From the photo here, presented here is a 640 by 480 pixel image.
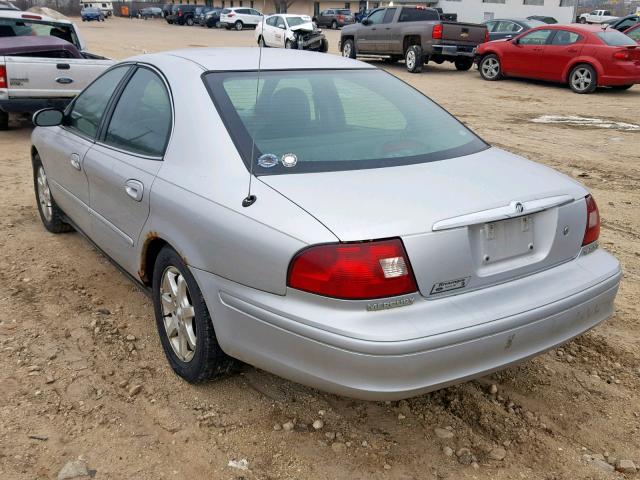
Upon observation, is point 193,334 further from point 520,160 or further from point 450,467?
point 520,160

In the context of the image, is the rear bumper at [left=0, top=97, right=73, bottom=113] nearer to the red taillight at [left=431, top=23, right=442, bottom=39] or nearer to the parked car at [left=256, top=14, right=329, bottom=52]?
the red taillight at [left=431, top=23, right=442, bottom=39]

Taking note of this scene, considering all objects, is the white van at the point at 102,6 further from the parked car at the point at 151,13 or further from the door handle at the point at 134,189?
the door handle at the point at 134,189

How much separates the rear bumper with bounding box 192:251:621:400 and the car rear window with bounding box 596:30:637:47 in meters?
12.9

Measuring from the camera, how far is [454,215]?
95.1 inches

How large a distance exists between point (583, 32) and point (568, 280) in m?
13.2

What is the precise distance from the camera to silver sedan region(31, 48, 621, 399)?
7.57ft

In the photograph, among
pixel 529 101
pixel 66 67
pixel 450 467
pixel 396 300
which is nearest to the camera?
pixel 396 300

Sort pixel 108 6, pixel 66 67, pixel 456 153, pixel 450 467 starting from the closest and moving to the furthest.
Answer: pixel 450 467
pixel 456 153
pixel 66 67
pixel 108 6

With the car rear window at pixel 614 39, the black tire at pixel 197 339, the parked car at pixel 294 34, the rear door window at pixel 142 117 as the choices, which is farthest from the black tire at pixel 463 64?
the black tire at pixel 197 339

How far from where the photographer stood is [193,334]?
9.96 ft

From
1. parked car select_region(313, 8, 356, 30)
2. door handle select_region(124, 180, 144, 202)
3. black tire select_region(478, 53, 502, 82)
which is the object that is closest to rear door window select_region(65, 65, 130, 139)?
door handle select_region(124, 180, 144, 202)

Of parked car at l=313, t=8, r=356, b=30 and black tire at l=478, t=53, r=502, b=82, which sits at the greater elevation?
parked car at l=313, t=8, r=356, b=30

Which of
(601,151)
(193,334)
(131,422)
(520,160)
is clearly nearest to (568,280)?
(520,160)

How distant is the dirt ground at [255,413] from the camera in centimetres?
262
